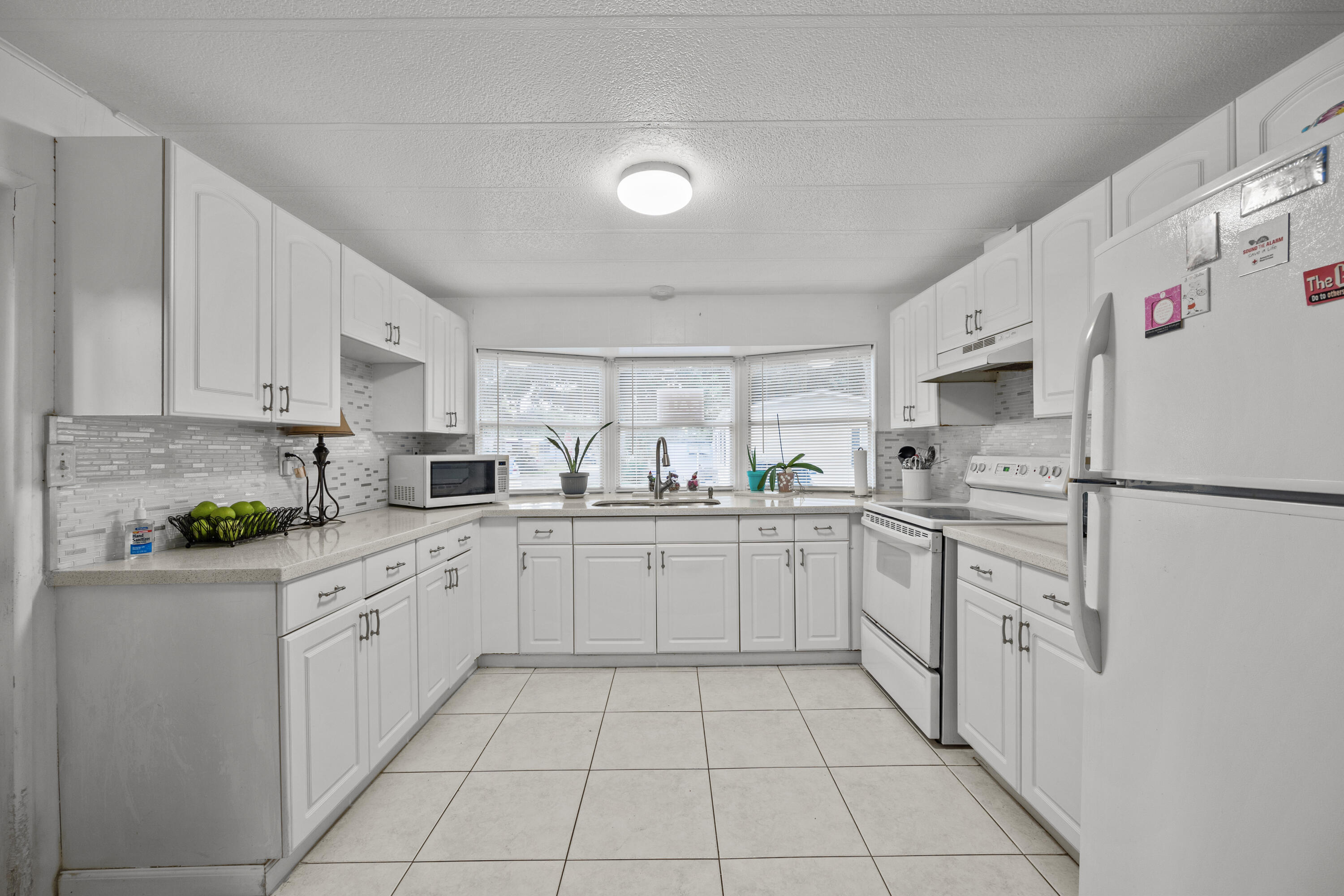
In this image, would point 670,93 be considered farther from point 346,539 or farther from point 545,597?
point 545,597

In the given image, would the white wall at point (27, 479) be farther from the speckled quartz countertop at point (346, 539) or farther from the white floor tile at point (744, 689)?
the white floor tile at point (744, 689)

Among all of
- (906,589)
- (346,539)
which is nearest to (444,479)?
(346,539)

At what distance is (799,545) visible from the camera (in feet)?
9.96

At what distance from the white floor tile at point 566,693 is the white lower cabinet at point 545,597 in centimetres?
17

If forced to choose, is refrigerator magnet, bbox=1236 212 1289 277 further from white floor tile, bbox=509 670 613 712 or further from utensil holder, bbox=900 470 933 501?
white floor tile, bbox=509 670 613 712

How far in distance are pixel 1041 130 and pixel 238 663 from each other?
2.93 meters

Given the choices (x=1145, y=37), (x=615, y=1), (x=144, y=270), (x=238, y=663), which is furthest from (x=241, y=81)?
(x=1145, y=37)

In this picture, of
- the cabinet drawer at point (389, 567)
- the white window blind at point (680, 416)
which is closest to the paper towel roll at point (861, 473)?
the white window blind at point (680, 416)

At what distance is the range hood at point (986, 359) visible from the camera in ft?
7.34

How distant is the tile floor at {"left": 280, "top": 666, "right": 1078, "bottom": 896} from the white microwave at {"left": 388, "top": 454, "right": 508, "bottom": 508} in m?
1.08

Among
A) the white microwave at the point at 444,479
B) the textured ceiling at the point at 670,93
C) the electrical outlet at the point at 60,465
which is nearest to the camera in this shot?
the textured ceiling at the point at 670,93

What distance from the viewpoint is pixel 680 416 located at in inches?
157

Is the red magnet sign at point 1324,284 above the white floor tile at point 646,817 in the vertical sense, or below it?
above

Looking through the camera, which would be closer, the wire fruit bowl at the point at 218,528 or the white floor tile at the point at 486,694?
the wire fruit bowl at the point at 218,528
